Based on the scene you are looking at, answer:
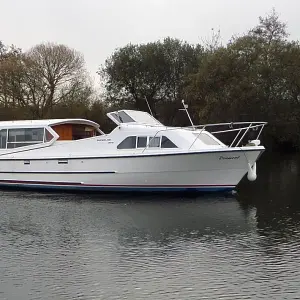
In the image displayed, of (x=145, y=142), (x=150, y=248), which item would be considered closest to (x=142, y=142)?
(x=145, y=142)

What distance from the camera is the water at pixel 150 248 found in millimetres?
7875

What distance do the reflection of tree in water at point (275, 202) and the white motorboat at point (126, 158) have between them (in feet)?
3.83

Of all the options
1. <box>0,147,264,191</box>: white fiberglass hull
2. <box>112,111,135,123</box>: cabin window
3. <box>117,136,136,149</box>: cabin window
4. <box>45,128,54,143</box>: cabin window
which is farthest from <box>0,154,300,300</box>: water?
<box>112,111,135,123</box>: cabin window

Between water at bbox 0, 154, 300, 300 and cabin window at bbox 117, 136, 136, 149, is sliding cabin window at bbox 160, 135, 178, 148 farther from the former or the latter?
water at bbox 0, 154, 300, 300

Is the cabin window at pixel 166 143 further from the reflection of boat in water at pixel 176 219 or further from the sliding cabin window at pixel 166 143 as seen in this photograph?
the reflection of boat in water at pixel 176 219

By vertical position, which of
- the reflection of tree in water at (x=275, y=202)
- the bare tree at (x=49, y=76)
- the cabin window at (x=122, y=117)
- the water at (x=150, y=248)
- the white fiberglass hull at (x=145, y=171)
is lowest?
the water at (x=150, y=248)

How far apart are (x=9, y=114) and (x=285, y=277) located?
33.5 metres

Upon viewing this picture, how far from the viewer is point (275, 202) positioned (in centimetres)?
1598

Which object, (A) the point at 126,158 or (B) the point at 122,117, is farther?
(B) the point at 122,117

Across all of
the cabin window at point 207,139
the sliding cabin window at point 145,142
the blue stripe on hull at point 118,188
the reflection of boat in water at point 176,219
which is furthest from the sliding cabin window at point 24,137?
the cabin window at point 207,139

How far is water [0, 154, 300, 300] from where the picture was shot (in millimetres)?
7875

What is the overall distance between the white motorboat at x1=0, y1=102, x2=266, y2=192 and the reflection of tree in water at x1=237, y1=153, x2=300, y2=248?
117 cm

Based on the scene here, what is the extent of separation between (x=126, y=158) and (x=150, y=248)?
23.1ft

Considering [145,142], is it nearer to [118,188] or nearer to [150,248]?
[118,188]
